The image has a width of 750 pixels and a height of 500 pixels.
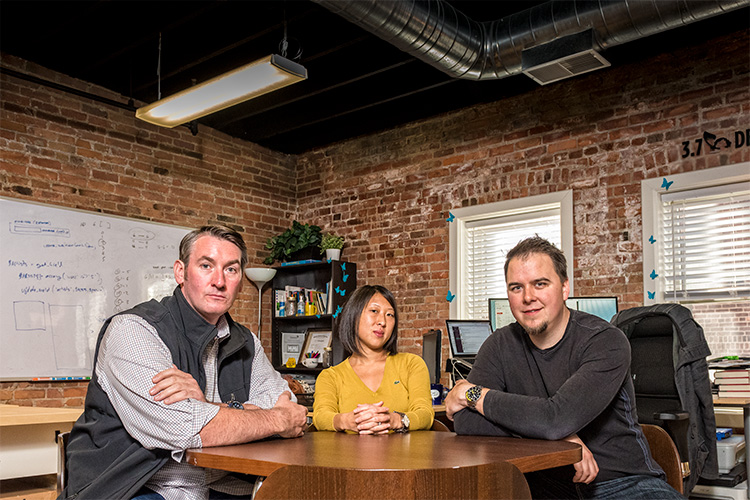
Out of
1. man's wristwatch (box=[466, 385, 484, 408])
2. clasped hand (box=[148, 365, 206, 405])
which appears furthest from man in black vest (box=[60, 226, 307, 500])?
man's wristwatch (box=[466, 385, 484, 408])

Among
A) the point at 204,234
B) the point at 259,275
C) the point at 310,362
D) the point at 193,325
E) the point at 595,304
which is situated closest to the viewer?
the point at 193,325

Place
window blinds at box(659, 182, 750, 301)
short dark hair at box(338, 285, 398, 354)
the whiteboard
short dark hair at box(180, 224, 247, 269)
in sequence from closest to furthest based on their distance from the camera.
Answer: short dark hair at box(180, 224, 247, 269), short dark hair at box(338, 285, 398, 354), window blinds at box(659, 182, 750, 301), the whiteboard

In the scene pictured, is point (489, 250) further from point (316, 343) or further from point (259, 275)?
point (259, 275)

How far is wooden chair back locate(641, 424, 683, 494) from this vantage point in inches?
88.4

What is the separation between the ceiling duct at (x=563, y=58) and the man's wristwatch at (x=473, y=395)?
7.88 feet

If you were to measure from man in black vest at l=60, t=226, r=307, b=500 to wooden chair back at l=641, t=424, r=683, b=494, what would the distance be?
1.22 m

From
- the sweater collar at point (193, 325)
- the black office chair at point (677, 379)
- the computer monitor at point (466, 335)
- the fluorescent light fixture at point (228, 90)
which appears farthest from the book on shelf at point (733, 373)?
the sweater collar at point (193, 325)

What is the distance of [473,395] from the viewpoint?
2146 mm

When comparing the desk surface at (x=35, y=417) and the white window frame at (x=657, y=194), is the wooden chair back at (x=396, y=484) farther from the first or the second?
the white window frame at (x=657, y=194)

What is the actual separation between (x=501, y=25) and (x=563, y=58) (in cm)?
57

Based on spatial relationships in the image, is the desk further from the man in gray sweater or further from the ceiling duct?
the ceiling duct

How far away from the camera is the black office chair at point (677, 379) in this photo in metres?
3.06

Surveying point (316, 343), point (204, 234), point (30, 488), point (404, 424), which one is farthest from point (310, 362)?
point (204, 234)

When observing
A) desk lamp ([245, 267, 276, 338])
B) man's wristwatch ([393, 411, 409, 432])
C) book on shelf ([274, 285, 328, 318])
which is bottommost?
man's wristwatch ([393, 411, 409, 432])
